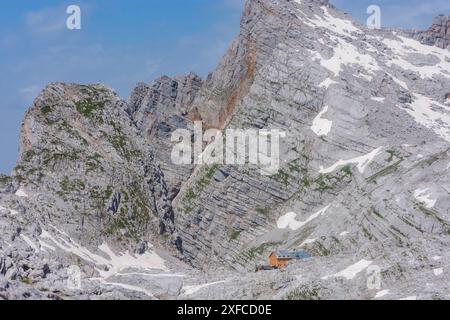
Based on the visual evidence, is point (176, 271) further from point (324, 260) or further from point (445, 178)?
point (445, 178)

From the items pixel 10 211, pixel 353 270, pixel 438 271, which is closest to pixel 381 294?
pixel 438 271

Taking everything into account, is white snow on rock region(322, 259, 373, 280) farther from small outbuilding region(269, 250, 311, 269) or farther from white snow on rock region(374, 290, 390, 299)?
small outbuilding region(269, 250, 311, 269)

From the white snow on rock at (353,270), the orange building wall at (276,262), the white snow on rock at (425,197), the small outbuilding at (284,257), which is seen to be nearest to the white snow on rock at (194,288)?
the orange building wall at (276,262)

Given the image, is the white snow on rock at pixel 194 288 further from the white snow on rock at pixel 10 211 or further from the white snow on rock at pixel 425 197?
the white snow on rock at pixel 425 197

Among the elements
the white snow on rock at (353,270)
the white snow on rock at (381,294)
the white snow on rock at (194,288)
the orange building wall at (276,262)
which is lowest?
the white snow on rock at (381,294)
